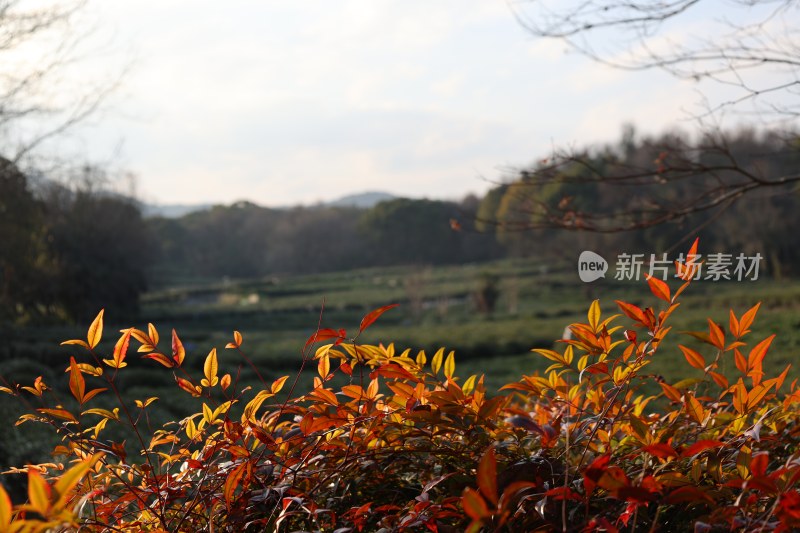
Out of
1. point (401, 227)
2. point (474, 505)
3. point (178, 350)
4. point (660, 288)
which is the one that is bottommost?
point (474, 505)

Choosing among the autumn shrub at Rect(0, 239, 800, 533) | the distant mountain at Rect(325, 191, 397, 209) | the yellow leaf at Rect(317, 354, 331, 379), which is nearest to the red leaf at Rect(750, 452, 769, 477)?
the autumn shrub at Rect(0, 239, 800, 533)

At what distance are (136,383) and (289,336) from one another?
746cm

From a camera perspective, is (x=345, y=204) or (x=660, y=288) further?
(x=345, y=204)

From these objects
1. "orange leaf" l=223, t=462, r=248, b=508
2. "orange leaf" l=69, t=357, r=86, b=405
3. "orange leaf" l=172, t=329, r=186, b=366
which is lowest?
"orange leaf" l=223, t=462, r=248, b=508

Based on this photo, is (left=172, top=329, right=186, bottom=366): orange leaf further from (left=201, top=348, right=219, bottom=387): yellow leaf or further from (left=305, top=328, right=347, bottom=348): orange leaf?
(left=305, top=328, right=347, bottom=348): orange leaf

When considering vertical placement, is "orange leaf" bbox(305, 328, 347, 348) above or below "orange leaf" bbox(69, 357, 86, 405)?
above

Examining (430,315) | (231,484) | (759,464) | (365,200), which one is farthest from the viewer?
(365,200)

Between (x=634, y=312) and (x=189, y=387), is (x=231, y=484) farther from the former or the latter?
(x=634, y=312)

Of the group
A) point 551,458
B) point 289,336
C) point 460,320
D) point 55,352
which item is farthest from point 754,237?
point 551,458

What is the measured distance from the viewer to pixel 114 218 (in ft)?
76.4

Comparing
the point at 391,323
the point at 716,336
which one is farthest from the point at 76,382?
the point at 391,323

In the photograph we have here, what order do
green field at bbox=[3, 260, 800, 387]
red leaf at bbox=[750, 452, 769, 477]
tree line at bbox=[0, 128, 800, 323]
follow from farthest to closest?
1. green field at bbox=[3, 260, 800, 387]
2. tree line at bbox=[0, 128, 800, 323]
3. red leaf at bbox=[750, 452, 769, 477]

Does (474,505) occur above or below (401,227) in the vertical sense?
below

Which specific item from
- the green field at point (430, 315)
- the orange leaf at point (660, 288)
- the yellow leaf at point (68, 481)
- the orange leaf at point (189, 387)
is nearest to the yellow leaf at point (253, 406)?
the orange leaf at point (189, 387)
